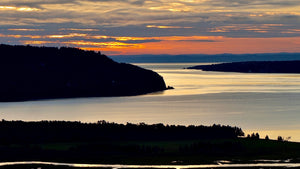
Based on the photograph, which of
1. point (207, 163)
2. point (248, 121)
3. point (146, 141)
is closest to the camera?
point (207, 163)

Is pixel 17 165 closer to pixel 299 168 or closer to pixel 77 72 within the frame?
pixel 299 168

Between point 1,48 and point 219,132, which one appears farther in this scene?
point 1,48

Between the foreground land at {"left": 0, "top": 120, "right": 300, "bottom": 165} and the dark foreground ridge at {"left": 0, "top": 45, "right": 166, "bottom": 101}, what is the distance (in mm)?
85434

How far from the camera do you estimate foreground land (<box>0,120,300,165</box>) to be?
54281 millimetres

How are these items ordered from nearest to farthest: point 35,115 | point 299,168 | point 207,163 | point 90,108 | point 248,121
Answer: point 299,168 < point 207,163 < point 248,121 < point 35,115 < point 90,108

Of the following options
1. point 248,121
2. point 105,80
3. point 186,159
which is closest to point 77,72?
point 105,80

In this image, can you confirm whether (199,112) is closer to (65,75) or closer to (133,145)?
(133,145)

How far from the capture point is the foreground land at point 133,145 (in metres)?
54.3

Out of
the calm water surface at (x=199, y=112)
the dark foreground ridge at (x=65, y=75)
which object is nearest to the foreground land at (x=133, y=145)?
the calm water surface at (x=199, y=112)

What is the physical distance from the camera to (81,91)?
165125 millimetres

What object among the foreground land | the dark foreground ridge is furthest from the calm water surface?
the dark foreground ridge

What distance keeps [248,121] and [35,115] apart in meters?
35.3

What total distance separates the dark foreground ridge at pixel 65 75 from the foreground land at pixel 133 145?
85434 millimetres

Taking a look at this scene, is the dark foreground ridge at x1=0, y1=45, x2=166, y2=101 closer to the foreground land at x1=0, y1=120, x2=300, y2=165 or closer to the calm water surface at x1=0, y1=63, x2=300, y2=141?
the calm water surface at x1=0, y1=63, x2=300, y2=141
